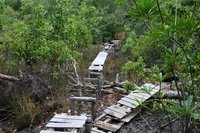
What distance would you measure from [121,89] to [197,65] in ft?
17.6

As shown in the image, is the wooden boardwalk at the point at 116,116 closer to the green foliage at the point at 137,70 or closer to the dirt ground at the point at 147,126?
the dirt ground at the point at 147,126

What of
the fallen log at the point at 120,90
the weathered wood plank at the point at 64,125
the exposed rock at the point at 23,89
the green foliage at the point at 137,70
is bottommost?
the weathered wood plank at the point at 64,125

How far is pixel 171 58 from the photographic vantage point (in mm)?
3061

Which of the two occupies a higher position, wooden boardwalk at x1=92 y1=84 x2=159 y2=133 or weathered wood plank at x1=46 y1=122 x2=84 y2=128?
weathered wood plank at x1=46 y1=122 x2=84 y2=128

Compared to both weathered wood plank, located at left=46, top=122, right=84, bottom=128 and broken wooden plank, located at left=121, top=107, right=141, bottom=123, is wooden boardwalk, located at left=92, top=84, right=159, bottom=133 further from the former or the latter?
weathered wood plank, located at left=46, top=122, right=84, bottom=128

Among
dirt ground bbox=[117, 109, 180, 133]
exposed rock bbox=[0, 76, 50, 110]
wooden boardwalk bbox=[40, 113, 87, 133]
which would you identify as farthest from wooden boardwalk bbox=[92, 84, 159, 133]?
exposed rock bbox=[0, 76, 50, 110]

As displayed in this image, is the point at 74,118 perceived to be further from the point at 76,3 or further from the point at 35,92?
the point at 76,3

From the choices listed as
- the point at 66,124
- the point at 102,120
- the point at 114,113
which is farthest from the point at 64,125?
the point at 114,113

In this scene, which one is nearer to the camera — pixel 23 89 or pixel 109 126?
pixel 109 126

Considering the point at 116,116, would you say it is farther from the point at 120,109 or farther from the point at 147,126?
the point at 147,126

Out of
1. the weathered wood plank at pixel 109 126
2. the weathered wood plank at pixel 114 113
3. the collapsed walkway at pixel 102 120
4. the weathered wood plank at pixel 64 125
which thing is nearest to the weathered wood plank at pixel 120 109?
the collapsed walkway at pixel 102 120

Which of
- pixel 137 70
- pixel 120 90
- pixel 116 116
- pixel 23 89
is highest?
pixel 137 70

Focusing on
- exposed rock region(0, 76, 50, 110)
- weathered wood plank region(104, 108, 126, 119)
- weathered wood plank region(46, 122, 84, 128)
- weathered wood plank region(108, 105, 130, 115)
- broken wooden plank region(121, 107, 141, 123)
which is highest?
exposed rock region(0, 76, 50, 110)

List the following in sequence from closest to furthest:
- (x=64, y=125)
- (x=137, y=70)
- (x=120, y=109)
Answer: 1. (x=64, y=125)
2. (x=120, y=109)
3. (x=137, y=70)
